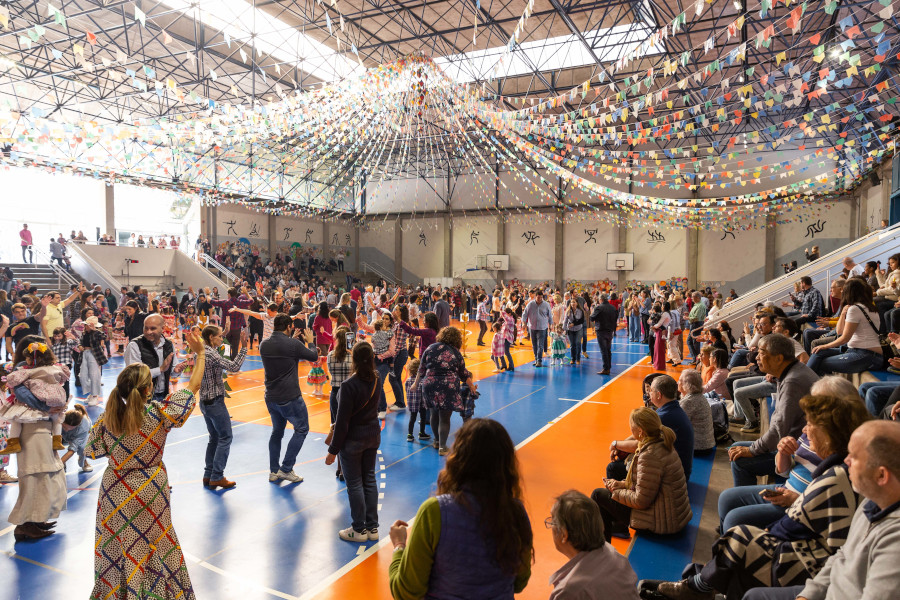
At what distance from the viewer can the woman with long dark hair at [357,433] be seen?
3854mm

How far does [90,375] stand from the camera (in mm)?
8023

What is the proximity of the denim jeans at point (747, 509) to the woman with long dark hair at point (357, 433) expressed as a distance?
2.28 metres

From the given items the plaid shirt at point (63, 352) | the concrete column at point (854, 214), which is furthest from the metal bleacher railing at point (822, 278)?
the plaid shirt at point (63, 352)

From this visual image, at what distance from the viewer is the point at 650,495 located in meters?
3.85

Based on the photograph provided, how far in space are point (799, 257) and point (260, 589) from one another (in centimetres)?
2741

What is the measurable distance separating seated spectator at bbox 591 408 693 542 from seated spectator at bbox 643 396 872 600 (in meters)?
1.00

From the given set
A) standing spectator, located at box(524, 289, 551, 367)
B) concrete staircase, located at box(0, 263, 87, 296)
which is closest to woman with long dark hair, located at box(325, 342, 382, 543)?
standing spectator, located at box(524, 289, 551, 367)

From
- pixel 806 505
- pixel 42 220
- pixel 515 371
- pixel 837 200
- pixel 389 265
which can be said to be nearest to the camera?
pixel 806 505

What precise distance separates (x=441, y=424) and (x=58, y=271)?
19466 millimetres

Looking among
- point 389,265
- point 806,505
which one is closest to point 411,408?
point 806,505

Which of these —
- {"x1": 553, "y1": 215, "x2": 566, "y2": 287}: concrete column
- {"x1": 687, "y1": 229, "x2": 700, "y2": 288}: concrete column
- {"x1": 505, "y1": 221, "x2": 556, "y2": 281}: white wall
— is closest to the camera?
{"x1": 687, "y1": 229, "x2": 700, "y2": 288}: concrete column

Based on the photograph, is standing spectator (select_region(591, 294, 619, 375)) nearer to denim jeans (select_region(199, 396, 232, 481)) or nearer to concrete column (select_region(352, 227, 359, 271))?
denim jeans (select_region(199, 396, 232, 481))

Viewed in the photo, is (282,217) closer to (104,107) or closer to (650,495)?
(104,107)

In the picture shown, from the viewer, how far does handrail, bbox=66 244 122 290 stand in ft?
64.8
